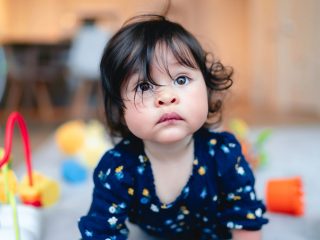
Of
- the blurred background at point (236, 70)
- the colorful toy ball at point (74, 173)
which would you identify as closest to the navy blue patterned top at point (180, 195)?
the colorful toy ball at point (74, 173)

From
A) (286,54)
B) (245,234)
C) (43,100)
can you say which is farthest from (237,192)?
(286,54)

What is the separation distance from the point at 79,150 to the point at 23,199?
1.81 feet

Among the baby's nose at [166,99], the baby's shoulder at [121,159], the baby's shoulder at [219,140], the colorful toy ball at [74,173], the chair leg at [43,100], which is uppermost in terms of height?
the baby's nose at [166,99]

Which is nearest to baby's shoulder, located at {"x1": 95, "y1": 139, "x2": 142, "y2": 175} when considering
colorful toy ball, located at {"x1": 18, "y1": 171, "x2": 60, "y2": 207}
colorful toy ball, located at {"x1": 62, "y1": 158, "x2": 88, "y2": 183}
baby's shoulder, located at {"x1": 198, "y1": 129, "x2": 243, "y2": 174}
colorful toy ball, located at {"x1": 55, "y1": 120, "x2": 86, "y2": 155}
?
baby's shoulder, located at {"x1": 198, "y1": 129, "x2": 243, "y2": 174}

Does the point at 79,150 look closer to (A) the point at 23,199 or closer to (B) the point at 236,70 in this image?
(A) the point at 23,199

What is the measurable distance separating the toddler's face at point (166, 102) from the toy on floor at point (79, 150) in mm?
579

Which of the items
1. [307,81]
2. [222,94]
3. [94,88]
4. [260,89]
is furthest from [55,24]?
[222,94]

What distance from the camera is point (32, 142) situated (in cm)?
198

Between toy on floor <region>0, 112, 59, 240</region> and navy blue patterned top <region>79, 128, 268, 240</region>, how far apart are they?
0.11 meters

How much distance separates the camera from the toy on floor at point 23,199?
584mm

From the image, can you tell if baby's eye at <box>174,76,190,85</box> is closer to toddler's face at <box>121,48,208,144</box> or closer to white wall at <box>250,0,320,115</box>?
toddler's face at <box>121,48,208,144</box>

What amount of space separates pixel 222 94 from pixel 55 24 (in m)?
5.22

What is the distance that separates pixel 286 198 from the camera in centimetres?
77

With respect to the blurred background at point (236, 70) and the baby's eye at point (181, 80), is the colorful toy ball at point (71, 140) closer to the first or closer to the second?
the blurred background at point (236, 70)
